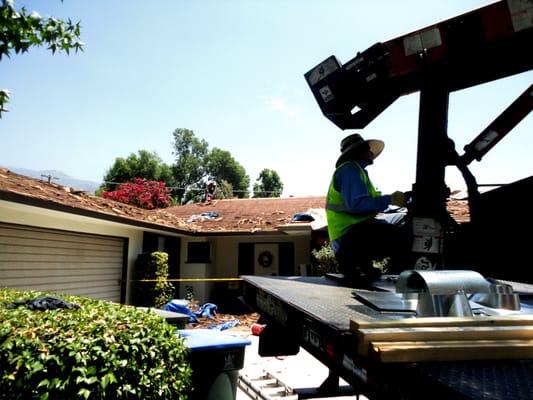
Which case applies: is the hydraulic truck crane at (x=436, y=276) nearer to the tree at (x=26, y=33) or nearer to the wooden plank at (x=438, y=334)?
the wooden plank at (x=438, y=334)

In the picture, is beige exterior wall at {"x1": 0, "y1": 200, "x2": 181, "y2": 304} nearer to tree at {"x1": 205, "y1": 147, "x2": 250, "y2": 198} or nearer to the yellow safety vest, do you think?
the yellow safety vest

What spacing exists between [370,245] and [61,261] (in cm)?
947

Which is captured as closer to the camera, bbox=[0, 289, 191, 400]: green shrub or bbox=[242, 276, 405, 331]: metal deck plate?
bbox=[242, 276, 405, 331]: metal deck plate

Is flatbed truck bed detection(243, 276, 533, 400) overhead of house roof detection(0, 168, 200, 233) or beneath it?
beneath

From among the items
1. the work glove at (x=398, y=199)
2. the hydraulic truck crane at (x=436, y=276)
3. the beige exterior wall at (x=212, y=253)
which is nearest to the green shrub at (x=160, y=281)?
the beige exterior wall at (x=212, y=253)

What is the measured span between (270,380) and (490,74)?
463cm

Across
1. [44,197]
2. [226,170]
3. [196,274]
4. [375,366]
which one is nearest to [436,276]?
[375,366]

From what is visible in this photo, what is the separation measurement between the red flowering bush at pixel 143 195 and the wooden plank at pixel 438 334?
29.8m

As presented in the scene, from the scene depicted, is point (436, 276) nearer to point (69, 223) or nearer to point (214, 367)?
point (214, 367)

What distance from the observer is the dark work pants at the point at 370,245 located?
338 centimetres

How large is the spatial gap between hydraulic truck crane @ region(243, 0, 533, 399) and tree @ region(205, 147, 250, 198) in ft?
153

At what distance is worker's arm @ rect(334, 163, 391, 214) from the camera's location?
3.29 metres

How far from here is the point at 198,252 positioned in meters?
18.1

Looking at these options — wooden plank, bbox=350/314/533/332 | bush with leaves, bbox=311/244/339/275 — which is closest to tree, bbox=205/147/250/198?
bush with leaves, bbox=311/244/339/275
